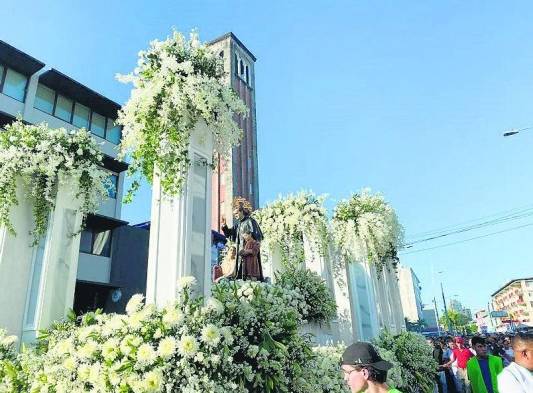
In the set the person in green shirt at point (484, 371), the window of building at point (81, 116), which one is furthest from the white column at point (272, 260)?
the window of building at point (81, 116)

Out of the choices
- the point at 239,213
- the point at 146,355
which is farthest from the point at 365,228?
the point at 146,355

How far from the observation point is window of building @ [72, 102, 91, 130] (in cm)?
2252

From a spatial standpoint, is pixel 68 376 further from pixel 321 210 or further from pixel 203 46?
pixel 321 210

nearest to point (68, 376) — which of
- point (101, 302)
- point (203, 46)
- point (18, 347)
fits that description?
point (18, 347)

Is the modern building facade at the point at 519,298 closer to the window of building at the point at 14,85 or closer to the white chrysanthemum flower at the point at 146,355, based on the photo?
the window of building at the point at 14,85

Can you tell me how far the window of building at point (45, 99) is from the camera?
2112 cm

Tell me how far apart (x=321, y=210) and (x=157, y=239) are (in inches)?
262

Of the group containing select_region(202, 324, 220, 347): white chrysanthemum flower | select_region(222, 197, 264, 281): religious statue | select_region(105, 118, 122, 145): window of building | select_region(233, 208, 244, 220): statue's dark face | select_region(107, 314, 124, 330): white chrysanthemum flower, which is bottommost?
select_region(202, 324, 220, 347): white chrysanthemum flower

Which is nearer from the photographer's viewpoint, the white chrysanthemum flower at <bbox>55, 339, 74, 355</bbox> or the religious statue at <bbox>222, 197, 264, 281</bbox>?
the white chrysanthemum flower at <bbox>55, 339, 74, 355</bbox>

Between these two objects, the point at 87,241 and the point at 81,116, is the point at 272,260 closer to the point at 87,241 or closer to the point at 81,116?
the point at 87,241

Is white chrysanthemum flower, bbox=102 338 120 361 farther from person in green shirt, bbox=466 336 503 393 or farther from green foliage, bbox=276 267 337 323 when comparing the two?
green foliage, bbox=276 267 337 323

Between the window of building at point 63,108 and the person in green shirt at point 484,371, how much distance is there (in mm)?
22308

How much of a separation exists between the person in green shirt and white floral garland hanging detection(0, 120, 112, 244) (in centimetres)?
632

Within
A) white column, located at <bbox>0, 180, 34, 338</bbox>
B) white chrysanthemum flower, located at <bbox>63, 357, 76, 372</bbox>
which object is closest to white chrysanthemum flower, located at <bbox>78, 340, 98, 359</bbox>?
white chrysanthemum flower, located at <bbox>63, 357, 76, 372</bbox>
